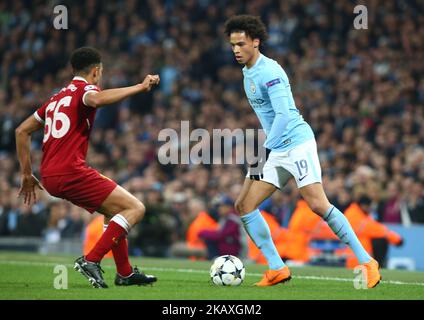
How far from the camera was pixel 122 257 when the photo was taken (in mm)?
8883

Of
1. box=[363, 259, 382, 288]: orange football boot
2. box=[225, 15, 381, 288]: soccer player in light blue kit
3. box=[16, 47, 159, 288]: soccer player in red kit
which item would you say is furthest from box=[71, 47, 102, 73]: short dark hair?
Result: box=[363, 259, 382, 288]: orange football boot

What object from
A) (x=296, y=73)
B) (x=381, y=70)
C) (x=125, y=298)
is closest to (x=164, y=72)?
(x=296, y=73)

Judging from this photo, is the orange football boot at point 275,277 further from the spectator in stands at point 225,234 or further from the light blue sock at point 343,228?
the spectator in stands at point 225,234

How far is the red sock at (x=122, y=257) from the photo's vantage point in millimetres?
8820

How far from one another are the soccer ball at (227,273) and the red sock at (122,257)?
0.83 m

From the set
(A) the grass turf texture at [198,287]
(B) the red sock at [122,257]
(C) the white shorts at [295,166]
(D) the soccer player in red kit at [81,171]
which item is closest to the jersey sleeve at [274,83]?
(C) the white shorts at [295,166]

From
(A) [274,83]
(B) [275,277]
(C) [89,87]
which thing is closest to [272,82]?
(A) [274,83]

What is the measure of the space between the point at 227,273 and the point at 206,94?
11.7 m

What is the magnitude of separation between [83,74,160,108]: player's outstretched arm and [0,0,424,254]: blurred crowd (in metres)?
7.20

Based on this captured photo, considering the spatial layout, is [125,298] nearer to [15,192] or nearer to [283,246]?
[283,246]

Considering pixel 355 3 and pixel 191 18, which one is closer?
pixel 355 3

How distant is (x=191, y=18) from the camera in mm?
22359

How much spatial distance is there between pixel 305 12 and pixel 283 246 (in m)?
7.15
